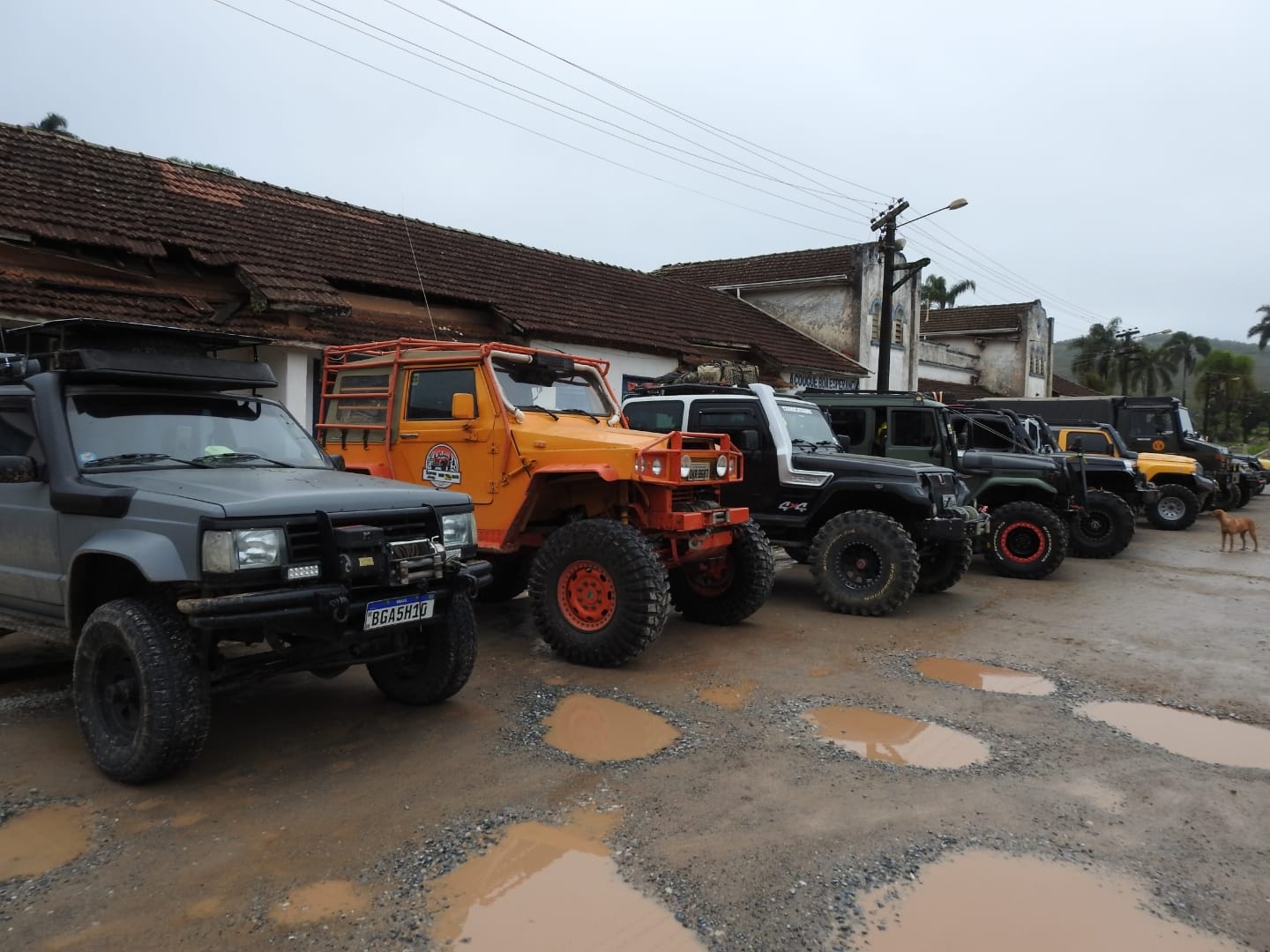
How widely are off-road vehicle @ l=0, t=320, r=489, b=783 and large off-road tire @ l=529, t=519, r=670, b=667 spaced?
121cm

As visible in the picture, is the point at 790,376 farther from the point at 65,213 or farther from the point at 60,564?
the point at 60,564

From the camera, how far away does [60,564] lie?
13.6 ft

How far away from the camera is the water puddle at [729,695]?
16.9ft

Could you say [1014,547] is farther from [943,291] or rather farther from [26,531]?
[943,291]

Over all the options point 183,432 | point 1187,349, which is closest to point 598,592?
point 183,432

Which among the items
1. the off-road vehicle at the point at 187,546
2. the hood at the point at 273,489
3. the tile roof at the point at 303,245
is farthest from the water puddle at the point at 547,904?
Answer: the tile roof at the point at 303,245

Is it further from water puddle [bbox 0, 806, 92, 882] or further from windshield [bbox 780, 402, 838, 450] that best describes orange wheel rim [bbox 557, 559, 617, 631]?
windshield [bbox 780, 402, 838, 450]

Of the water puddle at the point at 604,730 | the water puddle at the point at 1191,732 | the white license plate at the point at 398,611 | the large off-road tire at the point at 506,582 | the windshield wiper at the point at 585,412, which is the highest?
the windshield wiper at the point at 585,412

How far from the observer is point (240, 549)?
358 cm

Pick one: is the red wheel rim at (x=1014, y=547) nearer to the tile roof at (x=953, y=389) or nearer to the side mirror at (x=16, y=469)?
the side mirror at (x=16, y=469)

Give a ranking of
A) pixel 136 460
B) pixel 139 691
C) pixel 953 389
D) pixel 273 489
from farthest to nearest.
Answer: pixel 953 389 < pixel 136 460 < pixel 273 489 < pixel 139 691

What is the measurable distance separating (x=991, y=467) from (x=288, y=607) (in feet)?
31.0

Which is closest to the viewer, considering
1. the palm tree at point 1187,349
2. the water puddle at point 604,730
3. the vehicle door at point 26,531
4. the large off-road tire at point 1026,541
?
the vehicle door at point 26,531

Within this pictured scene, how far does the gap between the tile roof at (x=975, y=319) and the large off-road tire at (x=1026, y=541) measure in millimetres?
27565
